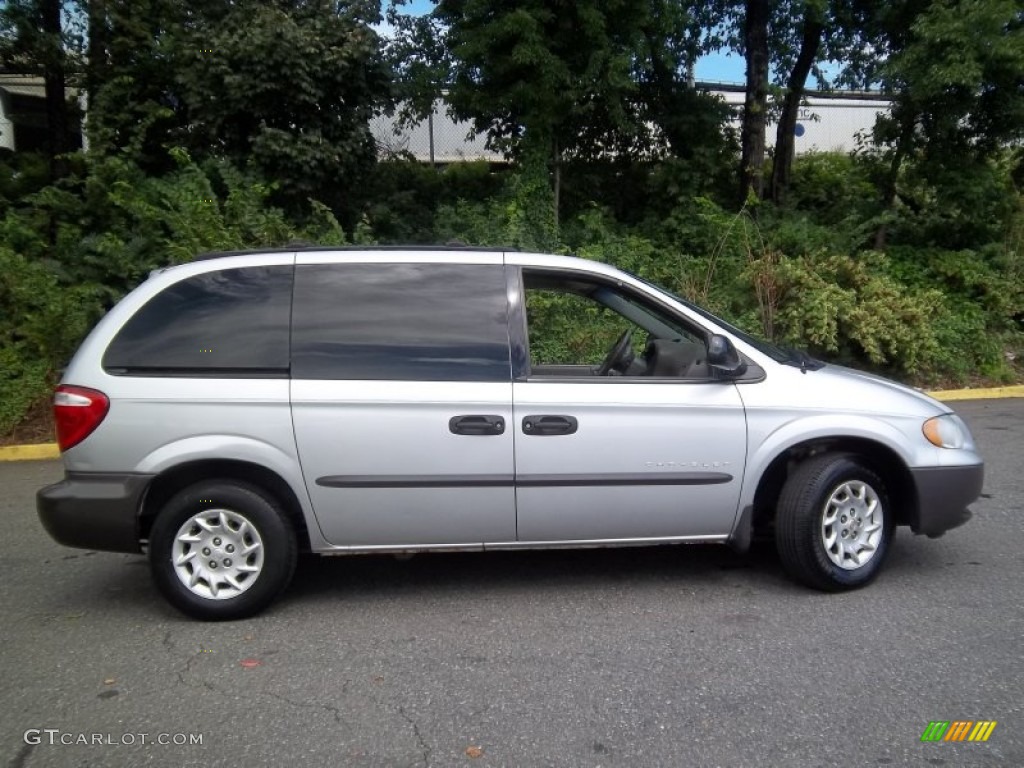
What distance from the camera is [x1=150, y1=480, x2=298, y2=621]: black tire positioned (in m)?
4.23

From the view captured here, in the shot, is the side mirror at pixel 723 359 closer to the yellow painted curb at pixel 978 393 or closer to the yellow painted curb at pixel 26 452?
the yellow painted curb at pixel 26 452

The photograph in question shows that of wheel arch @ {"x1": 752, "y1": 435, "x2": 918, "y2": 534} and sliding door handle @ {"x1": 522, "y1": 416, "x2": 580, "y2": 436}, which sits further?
wheel arch @ {"x1": 752, "y1": 435, "x2": 918, "y2": 534}

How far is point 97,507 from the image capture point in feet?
13.7

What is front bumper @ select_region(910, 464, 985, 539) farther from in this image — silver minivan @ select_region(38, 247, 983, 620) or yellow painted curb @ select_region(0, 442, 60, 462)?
yellow painted curb @ select_region(0, 442, 60, 462)

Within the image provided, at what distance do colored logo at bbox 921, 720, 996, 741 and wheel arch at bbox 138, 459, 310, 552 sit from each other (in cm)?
293

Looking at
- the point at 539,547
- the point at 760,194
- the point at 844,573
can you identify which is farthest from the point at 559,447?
the point at 760,194

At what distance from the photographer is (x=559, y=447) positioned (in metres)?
4.31

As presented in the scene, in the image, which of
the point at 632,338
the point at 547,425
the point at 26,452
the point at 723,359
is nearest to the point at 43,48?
the point at 26,452

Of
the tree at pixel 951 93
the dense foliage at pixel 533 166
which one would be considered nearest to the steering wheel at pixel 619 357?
the dense foliage at pixel 533 166

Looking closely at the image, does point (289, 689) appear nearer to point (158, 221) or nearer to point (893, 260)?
point (158, 221)

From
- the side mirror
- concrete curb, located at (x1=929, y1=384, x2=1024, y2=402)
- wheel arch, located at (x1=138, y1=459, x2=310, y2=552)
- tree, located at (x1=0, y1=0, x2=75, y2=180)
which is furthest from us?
tree, located at (x1=0, y1=0, x2=75, y2=180)

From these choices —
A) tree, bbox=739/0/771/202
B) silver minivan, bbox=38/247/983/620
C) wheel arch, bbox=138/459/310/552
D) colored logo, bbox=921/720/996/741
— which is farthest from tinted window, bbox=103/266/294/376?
tree, bbox=739/0/771/202

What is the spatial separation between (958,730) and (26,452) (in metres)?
8.07

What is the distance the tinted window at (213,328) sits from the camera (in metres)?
4.29
